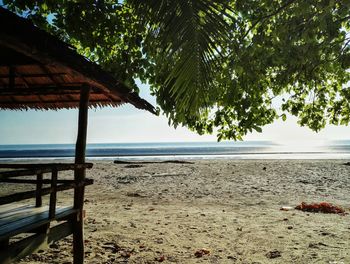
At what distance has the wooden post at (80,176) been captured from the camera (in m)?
6.18

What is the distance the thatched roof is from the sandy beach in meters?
3.27

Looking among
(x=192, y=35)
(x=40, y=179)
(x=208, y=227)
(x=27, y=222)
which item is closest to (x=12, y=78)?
(x=40, y=179)

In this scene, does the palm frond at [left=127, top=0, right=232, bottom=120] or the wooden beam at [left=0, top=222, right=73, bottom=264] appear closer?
the palm frond at [left=127, top=0, right=232, bottom=120]

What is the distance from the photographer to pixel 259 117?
8.16 meters

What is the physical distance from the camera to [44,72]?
6.60 m

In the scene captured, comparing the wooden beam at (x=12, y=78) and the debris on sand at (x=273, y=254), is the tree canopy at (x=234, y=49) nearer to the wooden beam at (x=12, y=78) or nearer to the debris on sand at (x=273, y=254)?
the wooden beam at (x=12, y=78)

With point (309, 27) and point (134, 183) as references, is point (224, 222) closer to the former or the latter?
point (309, 27)

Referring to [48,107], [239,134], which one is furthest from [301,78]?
[48,107]

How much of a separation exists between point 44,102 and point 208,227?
5448 mm

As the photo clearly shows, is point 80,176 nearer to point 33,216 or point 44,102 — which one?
point 33,216

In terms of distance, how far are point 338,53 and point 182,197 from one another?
9.30 metres

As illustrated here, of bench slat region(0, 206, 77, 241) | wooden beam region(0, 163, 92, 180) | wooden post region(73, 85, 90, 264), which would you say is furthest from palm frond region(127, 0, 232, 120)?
wooden post region(73, 85, 90, 264)

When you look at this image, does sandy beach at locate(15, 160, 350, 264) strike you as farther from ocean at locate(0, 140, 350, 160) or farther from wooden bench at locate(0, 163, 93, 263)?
ocean at locate(0, 140, 350, 160)

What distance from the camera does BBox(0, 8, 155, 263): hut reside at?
3838mm
